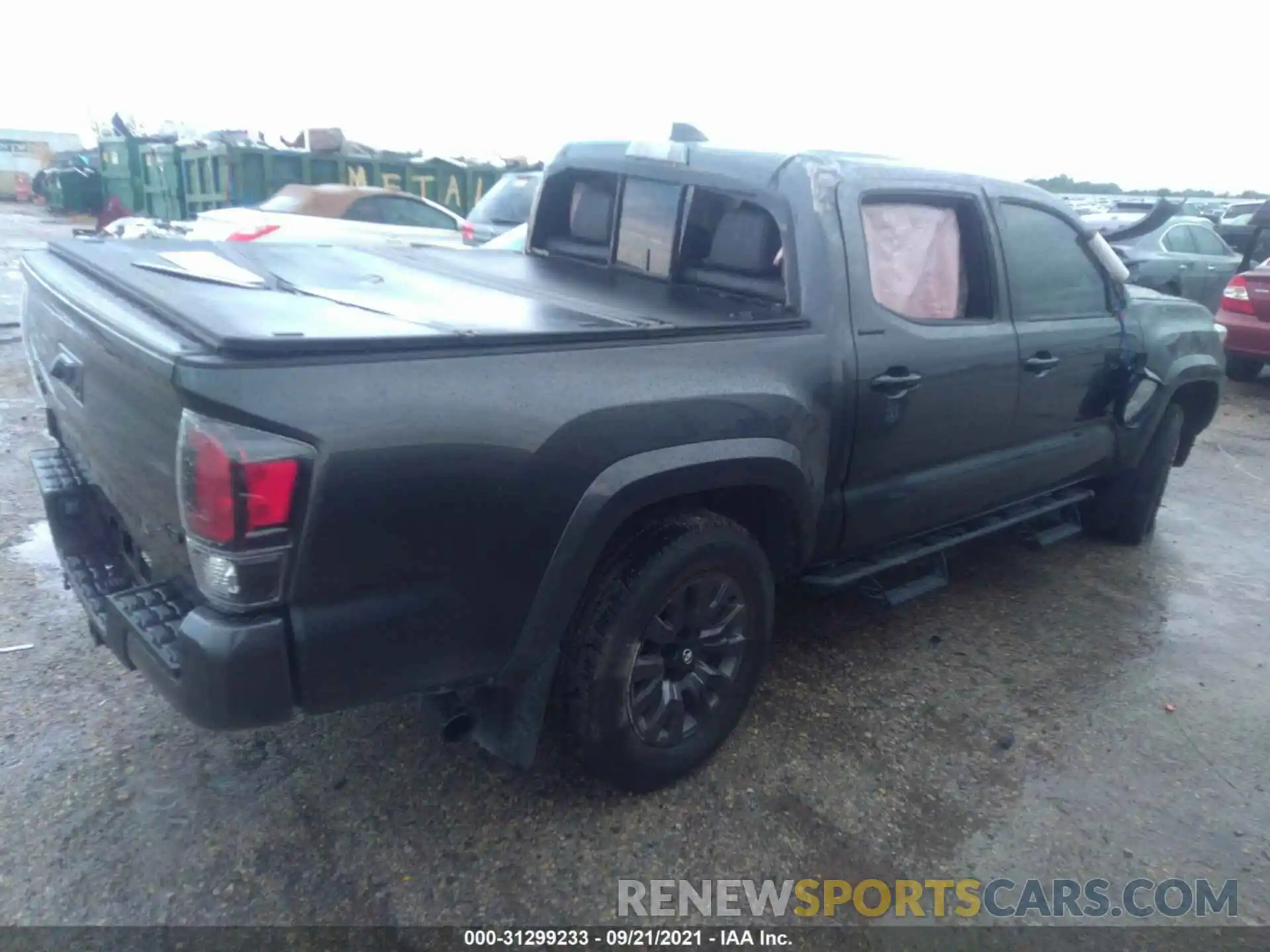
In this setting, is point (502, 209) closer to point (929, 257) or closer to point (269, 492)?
point (929, 257)

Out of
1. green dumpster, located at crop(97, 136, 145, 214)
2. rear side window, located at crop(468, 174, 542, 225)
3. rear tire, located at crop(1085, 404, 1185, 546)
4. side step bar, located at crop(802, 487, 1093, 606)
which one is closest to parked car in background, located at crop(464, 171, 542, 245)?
rear side window, located at crop(468, 174, 542, 225)

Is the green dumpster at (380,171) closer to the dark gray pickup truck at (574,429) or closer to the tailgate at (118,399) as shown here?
the dark gray pickup truck at (574,429)

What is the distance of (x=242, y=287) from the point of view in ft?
8.40

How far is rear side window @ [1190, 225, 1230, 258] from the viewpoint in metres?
12.0

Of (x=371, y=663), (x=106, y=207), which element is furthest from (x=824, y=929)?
(x=106, y=207)

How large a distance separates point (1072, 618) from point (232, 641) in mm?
3663

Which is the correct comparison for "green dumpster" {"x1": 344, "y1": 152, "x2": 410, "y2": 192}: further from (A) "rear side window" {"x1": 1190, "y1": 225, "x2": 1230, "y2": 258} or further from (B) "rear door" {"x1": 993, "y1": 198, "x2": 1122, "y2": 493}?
(B) "rear door" {"x1": 993, "y1": 198, "x2": 1122, "y2": 493}

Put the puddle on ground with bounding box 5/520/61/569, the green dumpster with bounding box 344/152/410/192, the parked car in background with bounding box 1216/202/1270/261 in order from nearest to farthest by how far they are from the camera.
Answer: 1. the puddle on ground with bounding box 5/520/61/569
2. the parked car in background with bounding box 1216/202/1270/261
3. the green dumpster with bounding box 344/152/410/192

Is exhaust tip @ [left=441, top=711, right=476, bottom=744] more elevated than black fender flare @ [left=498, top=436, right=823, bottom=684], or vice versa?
black fender flare @ [left=498, top=436, right=823, bottom=684]

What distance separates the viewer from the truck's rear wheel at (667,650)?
267cm

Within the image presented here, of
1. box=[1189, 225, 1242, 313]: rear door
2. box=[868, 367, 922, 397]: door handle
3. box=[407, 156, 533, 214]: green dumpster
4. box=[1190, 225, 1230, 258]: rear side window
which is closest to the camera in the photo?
box=[868, 367, 922, 397]: door handle

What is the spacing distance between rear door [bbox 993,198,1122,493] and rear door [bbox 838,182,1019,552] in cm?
14

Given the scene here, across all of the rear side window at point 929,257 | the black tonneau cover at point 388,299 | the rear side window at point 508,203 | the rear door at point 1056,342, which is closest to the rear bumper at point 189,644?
the black tonneau cover at point 388,299

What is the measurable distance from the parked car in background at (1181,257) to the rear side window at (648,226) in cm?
871
